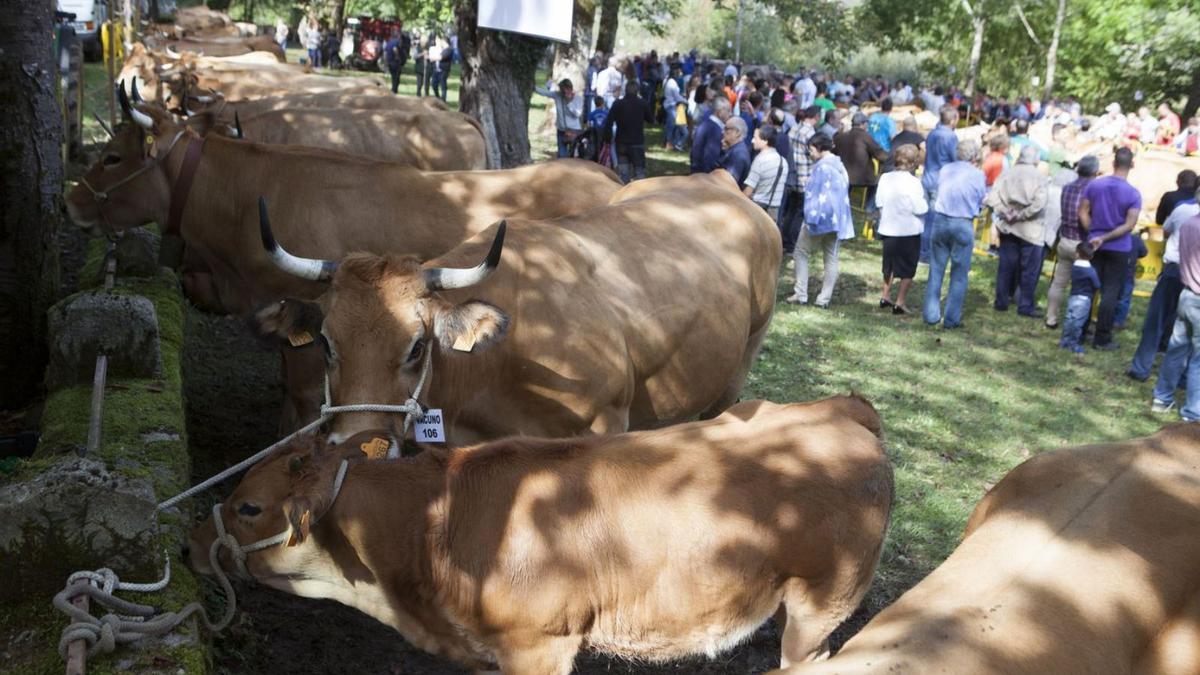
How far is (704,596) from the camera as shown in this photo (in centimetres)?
441

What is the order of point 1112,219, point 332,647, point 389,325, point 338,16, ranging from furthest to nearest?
point 338,16, point 1112,219, point 332,647, point 389,325

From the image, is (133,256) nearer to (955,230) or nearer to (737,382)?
(737,382)

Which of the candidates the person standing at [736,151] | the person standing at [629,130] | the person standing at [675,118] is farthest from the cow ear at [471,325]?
the person standing at [675,118]

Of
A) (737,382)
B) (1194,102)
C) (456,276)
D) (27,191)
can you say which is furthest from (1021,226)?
(1194,102)

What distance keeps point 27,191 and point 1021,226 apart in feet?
35.9

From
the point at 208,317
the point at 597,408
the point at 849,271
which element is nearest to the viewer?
the point at 597,408

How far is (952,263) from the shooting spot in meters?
13.2

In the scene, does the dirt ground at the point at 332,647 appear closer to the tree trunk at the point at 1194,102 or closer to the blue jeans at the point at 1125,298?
the blue jeans at the point at 1125,298

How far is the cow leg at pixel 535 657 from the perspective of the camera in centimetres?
428

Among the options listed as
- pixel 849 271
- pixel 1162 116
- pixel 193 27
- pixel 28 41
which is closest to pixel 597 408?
pixel 28 41

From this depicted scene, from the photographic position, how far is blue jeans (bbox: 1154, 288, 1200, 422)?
10414 mm

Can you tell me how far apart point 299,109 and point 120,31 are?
13.1 m

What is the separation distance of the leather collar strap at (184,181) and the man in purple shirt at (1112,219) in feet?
30.1

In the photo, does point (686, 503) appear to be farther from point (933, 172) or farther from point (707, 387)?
point (933, 172)
